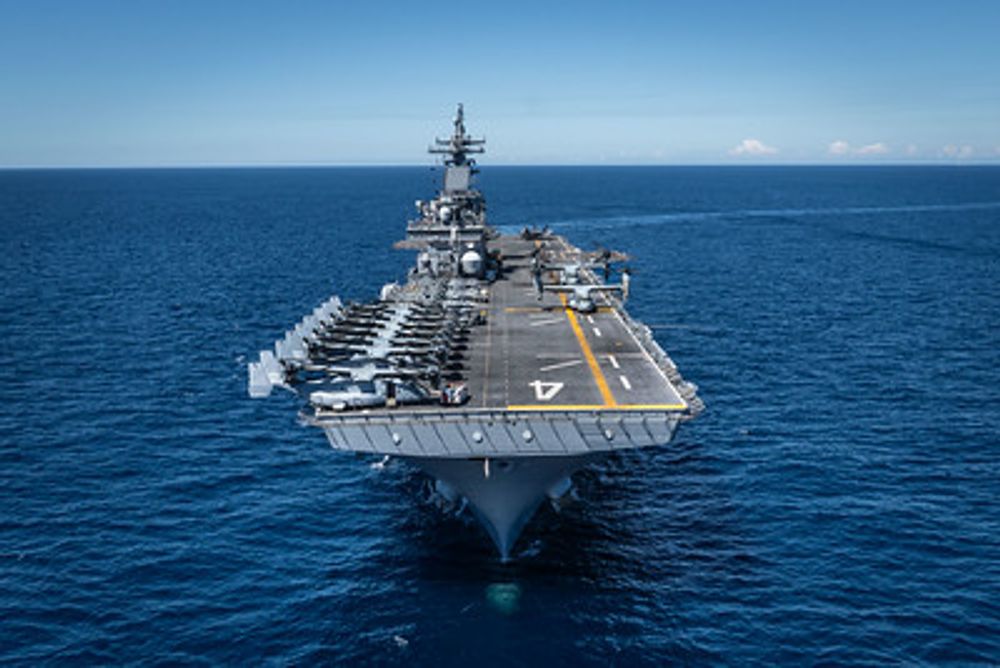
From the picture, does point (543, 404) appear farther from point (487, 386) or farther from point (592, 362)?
point (592, 362)

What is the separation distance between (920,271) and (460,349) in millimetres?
68792

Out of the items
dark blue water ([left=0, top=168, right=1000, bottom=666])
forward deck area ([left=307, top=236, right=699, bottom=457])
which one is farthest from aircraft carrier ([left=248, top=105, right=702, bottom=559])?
dark blue water ([left=0, top=168, right=1000, bottom=666])

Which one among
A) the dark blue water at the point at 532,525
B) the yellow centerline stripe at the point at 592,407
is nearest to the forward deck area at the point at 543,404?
the yellow centerline stripe at the point at 592,407

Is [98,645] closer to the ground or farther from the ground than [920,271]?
closer to the ground

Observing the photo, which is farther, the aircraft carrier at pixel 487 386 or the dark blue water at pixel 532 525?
the aircraft carrier at pixel 487 386

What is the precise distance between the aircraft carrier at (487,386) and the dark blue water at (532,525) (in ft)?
11.5

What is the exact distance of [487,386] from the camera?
31.8m

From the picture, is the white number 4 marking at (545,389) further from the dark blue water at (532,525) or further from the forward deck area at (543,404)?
the dark blue water at (532,525)

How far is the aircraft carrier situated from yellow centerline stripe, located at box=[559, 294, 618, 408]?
110mm

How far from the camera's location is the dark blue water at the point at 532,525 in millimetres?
25312

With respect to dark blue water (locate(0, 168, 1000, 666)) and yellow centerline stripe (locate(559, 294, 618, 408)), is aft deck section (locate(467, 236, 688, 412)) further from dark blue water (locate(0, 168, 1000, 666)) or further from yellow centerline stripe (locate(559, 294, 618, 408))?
dark blue water (locate(0, 168, 1000, 666))

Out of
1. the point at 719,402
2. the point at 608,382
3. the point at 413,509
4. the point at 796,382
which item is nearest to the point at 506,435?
the point at 608,382

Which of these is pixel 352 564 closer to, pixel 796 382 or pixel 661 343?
pixel 796 382

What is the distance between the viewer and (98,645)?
24.6 metres
